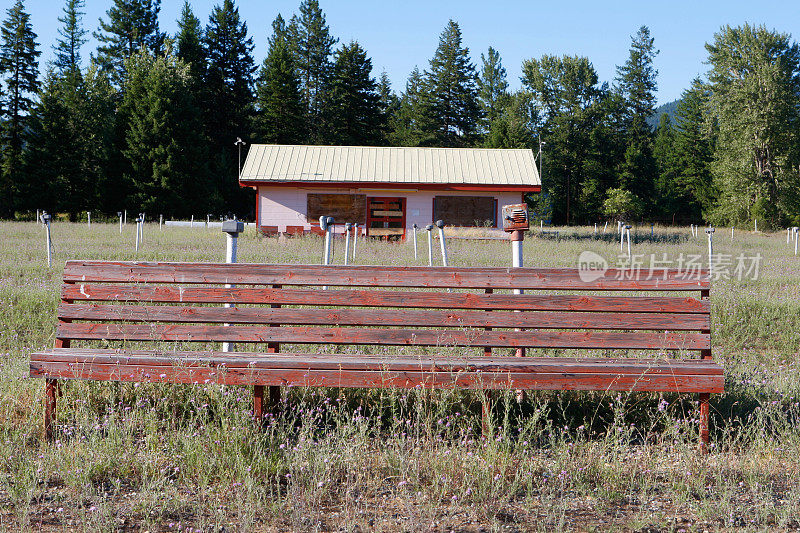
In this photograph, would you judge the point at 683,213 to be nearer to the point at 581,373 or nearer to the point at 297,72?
the point at 297,72

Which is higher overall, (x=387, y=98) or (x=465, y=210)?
(x=387, y=98)

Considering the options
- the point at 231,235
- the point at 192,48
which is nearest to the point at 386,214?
the point at 231,235

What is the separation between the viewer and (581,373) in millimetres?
3846

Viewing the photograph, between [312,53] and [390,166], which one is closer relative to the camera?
[390,166]

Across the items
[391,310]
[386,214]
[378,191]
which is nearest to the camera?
[391,310]

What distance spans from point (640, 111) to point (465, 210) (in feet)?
118

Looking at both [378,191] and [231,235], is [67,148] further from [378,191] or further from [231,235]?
[231,235]

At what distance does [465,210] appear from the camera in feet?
81.8

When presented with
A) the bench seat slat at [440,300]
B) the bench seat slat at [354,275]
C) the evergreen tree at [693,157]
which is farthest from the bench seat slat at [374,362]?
the evergreen tree at [693,157]

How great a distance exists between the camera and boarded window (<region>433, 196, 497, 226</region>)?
24.8 m

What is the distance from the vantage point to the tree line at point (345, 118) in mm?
40188

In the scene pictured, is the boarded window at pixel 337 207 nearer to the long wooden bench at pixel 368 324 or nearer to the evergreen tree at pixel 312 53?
the long wooden bench at pixel 368 324

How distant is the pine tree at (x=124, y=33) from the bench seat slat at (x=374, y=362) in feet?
170

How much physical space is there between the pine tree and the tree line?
0.10 meters
